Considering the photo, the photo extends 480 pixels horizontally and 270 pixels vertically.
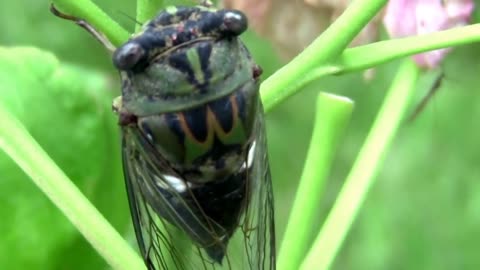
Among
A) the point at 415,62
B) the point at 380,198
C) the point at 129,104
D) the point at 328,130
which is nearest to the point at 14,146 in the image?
the point at 129,104

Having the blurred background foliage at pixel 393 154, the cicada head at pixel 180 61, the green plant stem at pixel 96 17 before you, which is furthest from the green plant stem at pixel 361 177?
the blurred background foliage at pixel 393 154

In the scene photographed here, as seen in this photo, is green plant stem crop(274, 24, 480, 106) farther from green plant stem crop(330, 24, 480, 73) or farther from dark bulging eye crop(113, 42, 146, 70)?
dark bulging eye crop(113, 42, 146, 70)

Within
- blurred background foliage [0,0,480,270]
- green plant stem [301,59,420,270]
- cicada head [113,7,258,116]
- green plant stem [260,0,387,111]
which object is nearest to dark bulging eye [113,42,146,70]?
cicada head [113,7,258,116]

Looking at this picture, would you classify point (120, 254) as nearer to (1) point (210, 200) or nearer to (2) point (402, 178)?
(1) point (210, 200)

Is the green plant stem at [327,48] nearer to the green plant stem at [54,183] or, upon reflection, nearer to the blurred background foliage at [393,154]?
the green plant stem at [54,183]

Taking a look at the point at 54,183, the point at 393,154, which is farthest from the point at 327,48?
the point at 393,154

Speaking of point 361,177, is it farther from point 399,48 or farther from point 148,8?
point 148,8

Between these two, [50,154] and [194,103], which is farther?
[50,154]

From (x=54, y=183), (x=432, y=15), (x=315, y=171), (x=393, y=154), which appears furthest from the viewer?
(x=393, y=154)
